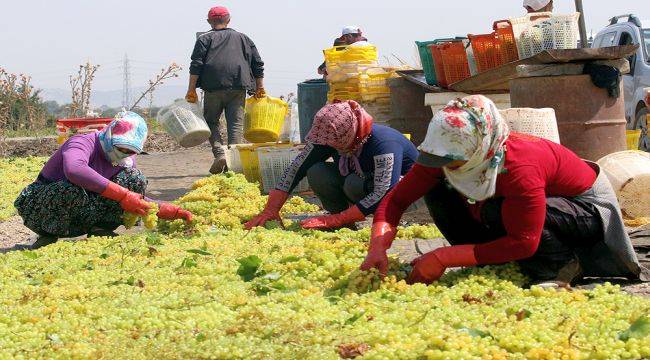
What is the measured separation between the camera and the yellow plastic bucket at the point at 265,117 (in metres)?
11.6

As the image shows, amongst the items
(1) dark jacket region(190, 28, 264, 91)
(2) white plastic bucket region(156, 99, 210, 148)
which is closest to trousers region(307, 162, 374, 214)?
(2) white plastic bucket region(156, 99, 210, 148)

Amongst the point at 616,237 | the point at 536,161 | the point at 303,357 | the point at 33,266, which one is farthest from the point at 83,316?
the point at 616,237

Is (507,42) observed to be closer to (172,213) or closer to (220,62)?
(172,213)

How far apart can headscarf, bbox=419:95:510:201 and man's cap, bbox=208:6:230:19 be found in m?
7.62

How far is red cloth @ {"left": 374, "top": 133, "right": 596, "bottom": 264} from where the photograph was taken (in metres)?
4.17

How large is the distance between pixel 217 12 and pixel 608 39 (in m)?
6.84

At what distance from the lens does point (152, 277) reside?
4898 millimetres

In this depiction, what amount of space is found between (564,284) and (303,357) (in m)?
1.65

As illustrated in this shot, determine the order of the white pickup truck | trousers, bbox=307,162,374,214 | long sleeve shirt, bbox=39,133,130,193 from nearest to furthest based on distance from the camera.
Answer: long sleeve shirt, bbox=39,133,130,193
trousers, bbox=307,162,374,214
the white pickup truck

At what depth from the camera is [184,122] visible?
1082 cm

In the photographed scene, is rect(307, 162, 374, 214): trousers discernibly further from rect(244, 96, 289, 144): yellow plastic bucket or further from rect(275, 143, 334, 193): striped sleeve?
rect(244, 96, 289, 144): yellow plastic bucket

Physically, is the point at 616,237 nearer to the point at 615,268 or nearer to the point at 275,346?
the point at 615,268

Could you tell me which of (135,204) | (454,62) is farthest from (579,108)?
(135,204)

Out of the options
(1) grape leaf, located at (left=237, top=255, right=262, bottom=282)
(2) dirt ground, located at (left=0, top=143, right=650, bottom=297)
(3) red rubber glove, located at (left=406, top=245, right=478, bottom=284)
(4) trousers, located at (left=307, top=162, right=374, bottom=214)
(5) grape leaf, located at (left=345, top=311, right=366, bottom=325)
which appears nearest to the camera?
(5) grape leaf, located at (left=345, top=311, right=366, bottom=325)
